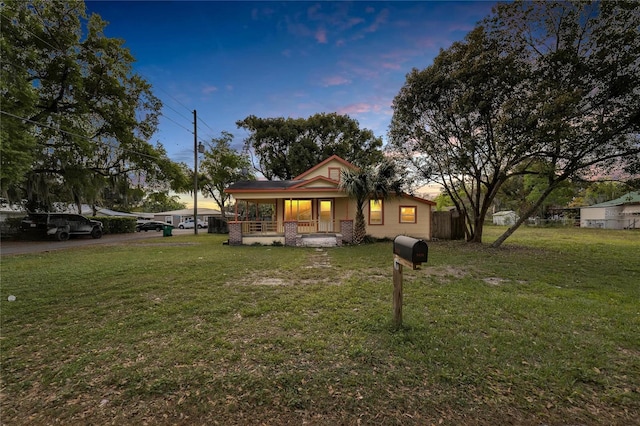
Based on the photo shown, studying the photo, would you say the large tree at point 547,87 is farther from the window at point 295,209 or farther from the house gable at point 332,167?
the window at point 295,209

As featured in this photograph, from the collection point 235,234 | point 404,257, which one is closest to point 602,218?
point 235,234

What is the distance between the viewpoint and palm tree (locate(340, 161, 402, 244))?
13.1 m

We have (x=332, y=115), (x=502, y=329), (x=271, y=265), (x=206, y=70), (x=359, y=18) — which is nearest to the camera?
(x=502, y=329)

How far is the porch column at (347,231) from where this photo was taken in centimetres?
1384

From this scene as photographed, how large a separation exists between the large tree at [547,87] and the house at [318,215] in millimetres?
3984

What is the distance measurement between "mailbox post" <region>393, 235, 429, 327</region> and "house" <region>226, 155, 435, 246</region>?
979 cm

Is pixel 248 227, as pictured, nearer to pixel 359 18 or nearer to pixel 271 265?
pixel 271 265

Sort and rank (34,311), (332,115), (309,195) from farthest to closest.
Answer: (332,115)
(309,195)
(34,311)

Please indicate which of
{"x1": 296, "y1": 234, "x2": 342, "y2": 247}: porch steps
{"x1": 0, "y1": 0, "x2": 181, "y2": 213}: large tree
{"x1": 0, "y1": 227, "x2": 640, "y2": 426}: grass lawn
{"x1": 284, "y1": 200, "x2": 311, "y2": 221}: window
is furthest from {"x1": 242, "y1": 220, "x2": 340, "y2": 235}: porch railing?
{"x1": 0, "y1": 0, "x2": 181, "y2": 213}: large tree

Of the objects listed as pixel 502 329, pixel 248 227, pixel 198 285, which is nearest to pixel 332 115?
pixel 248 227

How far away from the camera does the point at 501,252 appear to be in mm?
10664

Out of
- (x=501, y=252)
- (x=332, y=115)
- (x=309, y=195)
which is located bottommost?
(x=501, y=252)

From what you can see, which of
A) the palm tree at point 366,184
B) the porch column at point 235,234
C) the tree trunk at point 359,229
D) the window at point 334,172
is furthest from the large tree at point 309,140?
the porch column at point 235,234

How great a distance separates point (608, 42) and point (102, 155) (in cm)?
2529
